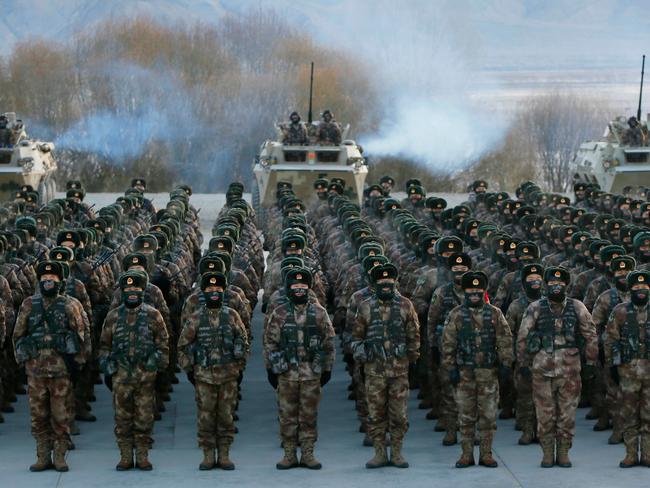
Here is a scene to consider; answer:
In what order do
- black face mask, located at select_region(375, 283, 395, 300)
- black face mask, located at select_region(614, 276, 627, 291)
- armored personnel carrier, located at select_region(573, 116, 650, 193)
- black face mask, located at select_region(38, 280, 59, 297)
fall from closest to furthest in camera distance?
black face mask, located at select_region(375, 283, 395, 300) < black face mask, located at select_region(38, 280, 59, 297) < black face mask, located at select_region(614, 276, 627, 291) < armored personnel carrier, located at select_region(573, 116, 650, 193)

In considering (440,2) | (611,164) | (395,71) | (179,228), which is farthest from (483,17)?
(179,228)

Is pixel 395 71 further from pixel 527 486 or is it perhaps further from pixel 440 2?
pixel 527 486

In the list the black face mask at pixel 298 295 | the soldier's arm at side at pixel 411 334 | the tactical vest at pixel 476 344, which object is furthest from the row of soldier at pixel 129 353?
the tactical vest at pixel 476 344

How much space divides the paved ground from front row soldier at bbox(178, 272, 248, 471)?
27 cm

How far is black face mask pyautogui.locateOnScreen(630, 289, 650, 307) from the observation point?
1423cm

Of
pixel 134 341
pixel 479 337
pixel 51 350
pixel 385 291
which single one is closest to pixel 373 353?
pixel 385 291

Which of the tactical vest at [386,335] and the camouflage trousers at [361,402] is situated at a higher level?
the tactical vest at [386,335]

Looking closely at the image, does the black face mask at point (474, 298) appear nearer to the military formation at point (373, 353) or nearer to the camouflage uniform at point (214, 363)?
the military formation at point (373, 353)

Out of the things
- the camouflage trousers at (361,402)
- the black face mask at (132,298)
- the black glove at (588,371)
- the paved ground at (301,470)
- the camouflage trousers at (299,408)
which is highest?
the black face mask at (132,298)

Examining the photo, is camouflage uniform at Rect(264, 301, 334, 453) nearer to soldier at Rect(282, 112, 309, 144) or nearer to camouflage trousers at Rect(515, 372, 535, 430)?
camouflage trousers at Rect(515, 372, 535, 430)

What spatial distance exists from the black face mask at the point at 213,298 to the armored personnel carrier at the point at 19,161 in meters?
18.0

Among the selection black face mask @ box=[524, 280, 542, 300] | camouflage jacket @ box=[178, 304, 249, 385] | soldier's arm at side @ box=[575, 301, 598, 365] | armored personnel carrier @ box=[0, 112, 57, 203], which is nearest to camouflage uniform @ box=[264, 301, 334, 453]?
camouflage jacket @ box=[178, 304, 249, 385]

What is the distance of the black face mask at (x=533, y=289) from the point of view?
48.8 feet

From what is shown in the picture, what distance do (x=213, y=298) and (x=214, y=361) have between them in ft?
1.58
